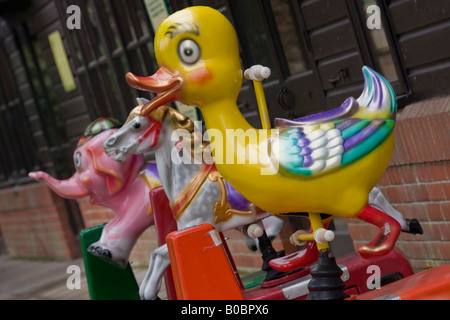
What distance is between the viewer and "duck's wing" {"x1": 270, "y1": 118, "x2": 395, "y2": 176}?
272 cm

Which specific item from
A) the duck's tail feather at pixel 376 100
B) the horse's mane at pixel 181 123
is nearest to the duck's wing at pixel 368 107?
the duck's tail feather at pixel 376 100

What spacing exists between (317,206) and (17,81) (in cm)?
805

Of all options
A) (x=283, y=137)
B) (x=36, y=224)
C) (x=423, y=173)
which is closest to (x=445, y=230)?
(x=423, y=173)

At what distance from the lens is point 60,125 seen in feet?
30.9

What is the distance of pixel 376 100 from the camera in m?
2.81

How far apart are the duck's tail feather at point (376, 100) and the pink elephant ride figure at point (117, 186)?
188cm

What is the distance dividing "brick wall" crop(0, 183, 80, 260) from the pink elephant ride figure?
5.41 meters

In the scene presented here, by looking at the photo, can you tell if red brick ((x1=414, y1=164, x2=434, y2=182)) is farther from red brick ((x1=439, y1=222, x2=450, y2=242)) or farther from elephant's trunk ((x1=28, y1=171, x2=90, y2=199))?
elephant's trunk ((x1=28, y1=171, x2=90, y2=199))

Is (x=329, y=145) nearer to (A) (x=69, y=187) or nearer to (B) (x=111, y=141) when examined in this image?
(B) (x=111, y=141)

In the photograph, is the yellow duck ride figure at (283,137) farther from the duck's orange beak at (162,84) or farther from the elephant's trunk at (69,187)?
the elephant's trunk at (69,187)

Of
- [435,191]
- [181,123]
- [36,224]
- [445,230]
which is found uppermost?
[181,123]

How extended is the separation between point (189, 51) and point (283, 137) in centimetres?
51

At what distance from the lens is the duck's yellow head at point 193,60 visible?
2.95 metres

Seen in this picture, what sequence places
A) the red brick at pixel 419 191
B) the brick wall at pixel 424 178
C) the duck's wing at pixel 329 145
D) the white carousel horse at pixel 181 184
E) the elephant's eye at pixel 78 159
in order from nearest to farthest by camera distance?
the duck's wing at pixel 329 145
the white carousel horse at pixel 181 184
the brick wall at pixel 424 178
the red brick at pixel 419 191
the elephant's eye at pixel 78 159
